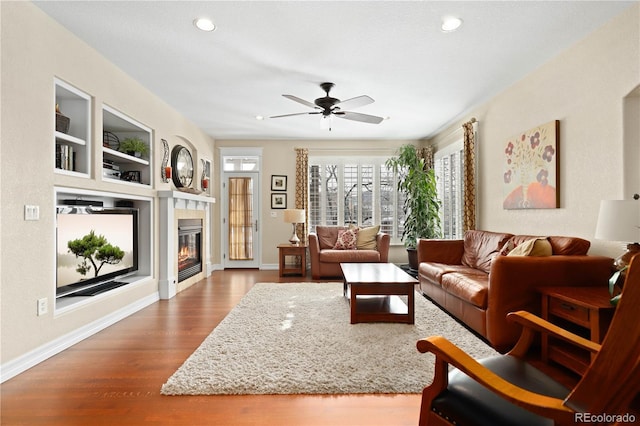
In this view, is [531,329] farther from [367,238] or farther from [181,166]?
[181,166]

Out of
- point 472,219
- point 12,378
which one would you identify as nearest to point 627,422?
point 12,378

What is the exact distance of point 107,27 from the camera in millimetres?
2809

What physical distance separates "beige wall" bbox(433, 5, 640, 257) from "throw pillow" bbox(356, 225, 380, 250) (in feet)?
8.27

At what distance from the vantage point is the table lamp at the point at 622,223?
6.82ft

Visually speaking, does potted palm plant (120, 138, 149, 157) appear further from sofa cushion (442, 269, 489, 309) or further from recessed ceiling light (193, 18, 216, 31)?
sofa cushion (442, 269, 489, 309)

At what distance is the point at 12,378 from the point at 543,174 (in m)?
4.85

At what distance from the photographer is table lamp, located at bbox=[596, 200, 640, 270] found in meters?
2.08

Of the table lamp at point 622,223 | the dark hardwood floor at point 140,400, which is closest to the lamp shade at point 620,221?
the table lamp at point 622,223

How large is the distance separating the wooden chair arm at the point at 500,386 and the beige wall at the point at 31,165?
9.07ft

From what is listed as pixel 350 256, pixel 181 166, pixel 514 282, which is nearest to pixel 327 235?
pixel 350 256

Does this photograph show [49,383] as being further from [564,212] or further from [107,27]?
[564,212]

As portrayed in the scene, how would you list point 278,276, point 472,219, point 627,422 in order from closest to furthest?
point 627,422 < point 472,219 < point 278,276

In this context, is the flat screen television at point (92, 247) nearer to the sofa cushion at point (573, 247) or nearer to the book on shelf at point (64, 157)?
the book on shelf at point (64, 157)

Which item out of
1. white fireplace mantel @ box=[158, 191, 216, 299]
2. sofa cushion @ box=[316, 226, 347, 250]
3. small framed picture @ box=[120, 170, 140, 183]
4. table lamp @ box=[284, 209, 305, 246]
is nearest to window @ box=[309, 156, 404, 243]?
sofa cushion @ box=[316, 226, 347, 250]
